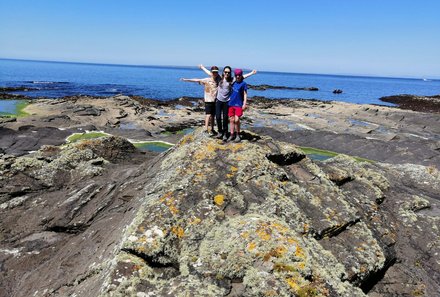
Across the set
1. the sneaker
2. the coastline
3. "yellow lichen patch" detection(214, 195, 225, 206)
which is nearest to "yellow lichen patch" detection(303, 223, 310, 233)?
"yellow lichen patch" detection(214, 195, 225, 206)

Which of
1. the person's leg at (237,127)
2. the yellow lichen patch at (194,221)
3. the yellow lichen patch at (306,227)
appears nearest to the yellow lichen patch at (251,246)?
the yellow lichen patch at (194,221)

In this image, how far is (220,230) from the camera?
793 cm

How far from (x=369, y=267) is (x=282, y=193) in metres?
2.82

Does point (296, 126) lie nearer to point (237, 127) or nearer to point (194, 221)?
point (237, 127)

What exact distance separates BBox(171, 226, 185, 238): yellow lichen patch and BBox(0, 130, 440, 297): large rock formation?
1.4 inches

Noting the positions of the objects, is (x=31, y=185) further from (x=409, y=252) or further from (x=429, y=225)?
(x=429, y=225)

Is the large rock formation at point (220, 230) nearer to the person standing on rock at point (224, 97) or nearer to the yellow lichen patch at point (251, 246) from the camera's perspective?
the yellow lichen patch at point (251, 246)

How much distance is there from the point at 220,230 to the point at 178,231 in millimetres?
983

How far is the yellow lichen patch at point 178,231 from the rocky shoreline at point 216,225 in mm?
25

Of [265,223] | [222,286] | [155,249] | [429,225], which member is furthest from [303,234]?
[429,225]

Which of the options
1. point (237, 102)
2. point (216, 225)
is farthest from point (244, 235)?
point (237, 102)

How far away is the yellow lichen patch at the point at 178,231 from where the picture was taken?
7805 millimetres

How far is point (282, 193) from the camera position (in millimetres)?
9570

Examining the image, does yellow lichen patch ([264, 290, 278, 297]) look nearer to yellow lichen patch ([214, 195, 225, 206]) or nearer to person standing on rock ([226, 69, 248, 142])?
yellow lichen patch ([214, 195, 225, 206])
